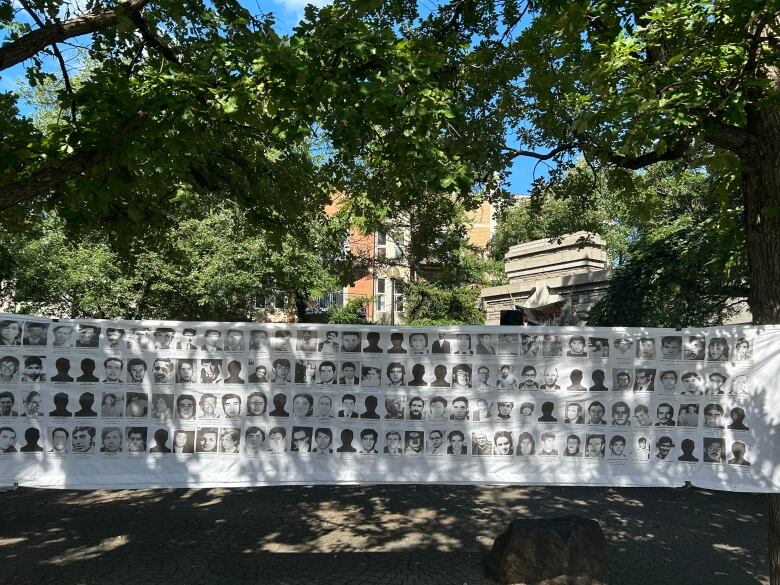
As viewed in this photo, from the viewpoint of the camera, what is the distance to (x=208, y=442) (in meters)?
4.17

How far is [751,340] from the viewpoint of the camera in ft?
13.0

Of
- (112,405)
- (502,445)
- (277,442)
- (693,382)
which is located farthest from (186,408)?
(693,382)

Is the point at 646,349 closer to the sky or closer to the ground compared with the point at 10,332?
closer to the ground

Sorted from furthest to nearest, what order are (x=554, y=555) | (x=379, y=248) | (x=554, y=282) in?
(x=379, y=248)
(x=554, y=282)
(x=554, y=555)

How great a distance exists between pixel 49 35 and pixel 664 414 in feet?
18.8

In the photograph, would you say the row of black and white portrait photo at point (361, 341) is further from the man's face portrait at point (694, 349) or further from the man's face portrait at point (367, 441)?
the man's face portrait at point (367, 441)

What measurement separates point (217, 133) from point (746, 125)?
490 cm

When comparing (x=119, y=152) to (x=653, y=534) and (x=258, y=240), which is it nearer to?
(x=653, y=534)

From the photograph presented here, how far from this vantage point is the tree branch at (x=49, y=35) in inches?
186

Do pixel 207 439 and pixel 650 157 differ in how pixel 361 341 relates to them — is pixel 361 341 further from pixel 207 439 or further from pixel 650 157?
pixel 650 157

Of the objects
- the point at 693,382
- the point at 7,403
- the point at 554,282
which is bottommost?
the point at 7,403

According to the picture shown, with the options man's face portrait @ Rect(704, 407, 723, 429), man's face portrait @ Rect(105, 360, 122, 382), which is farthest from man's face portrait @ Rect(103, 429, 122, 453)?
man's face portrait @ Rect(704, 407, 723, 429)

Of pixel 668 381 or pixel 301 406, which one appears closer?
pixel 668 381

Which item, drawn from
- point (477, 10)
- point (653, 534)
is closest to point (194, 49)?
point (477, 10)
